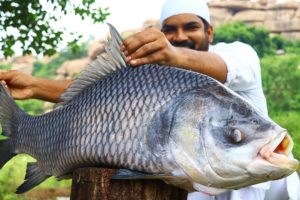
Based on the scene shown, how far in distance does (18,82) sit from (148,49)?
116 centimetres

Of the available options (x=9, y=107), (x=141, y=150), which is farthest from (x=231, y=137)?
(x=9, y=107)

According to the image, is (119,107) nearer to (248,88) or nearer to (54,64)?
(248,88)

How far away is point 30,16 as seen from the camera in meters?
6.35

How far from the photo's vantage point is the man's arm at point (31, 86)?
3.09 meters

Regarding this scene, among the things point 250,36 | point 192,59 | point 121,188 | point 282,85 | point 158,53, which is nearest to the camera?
point 121,188

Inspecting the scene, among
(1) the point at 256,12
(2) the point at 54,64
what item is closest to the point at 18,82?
(2) the point at 54,64

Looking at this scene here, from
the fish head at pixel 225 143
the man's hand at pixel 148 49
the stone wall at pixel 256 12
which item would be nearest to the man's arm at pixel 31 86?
the man's hand at pixel 148 49

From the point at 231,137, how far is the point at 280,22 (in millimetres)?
49863

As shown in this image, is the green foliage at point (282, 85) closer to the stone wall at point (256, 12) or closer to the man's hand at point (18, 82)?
the stone wall at point (256, 12)

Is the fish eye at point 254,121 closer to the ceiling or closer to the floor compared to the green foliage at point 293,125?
closer to the ceiling

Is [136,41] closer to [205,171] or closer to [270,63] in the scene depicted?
[205,171]

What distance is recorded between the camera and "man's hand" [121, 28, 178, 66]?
7.25 feet

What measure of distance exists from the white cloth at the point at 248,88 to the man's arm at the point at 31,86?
0.80m

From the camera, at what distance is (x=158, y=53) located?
2260mm
